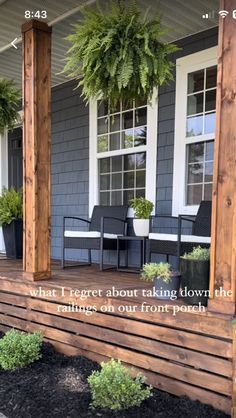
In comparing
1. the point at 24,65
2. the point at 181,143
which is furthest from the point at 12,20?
the point at 181,143

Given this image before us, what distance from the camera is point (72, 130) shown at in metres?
5.06

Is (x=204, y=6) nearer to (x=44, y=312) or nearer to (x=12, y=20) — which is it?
(x=12, y=20)

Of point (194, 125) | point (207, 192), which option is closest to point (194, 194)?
point (207, 192)

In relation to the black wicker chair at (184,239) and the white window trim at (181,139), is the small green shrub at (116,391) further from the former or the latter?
the white window trim at (181,139)

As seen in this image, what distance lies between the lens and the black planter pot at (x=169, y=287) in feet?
7.44

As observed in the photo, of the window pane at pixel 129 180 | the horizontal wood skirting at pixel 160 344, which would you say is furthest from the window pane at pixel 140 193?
the horizontal wood skirting at pixel 160 344

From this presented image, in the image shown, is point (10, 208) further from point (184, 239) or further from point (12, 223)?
point (184, 239)

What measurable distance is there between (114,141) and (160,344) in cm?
293

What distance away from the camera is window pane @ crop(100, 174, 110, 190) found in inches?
185

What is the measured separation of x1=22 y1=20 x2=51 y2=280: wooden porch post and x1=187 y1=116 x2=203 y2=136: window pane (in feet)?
4.92

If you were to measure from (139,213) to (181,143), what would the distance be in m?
0.82

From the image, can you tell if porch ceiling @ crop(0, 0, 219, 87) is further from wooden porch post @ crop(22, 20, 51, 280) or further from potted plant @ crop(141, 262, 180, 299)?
potted plant @ crop(141, 262, 180, 299)

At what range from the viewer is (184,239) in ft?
10.5

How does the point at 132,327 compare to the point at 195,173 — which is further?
the point at 195,173
